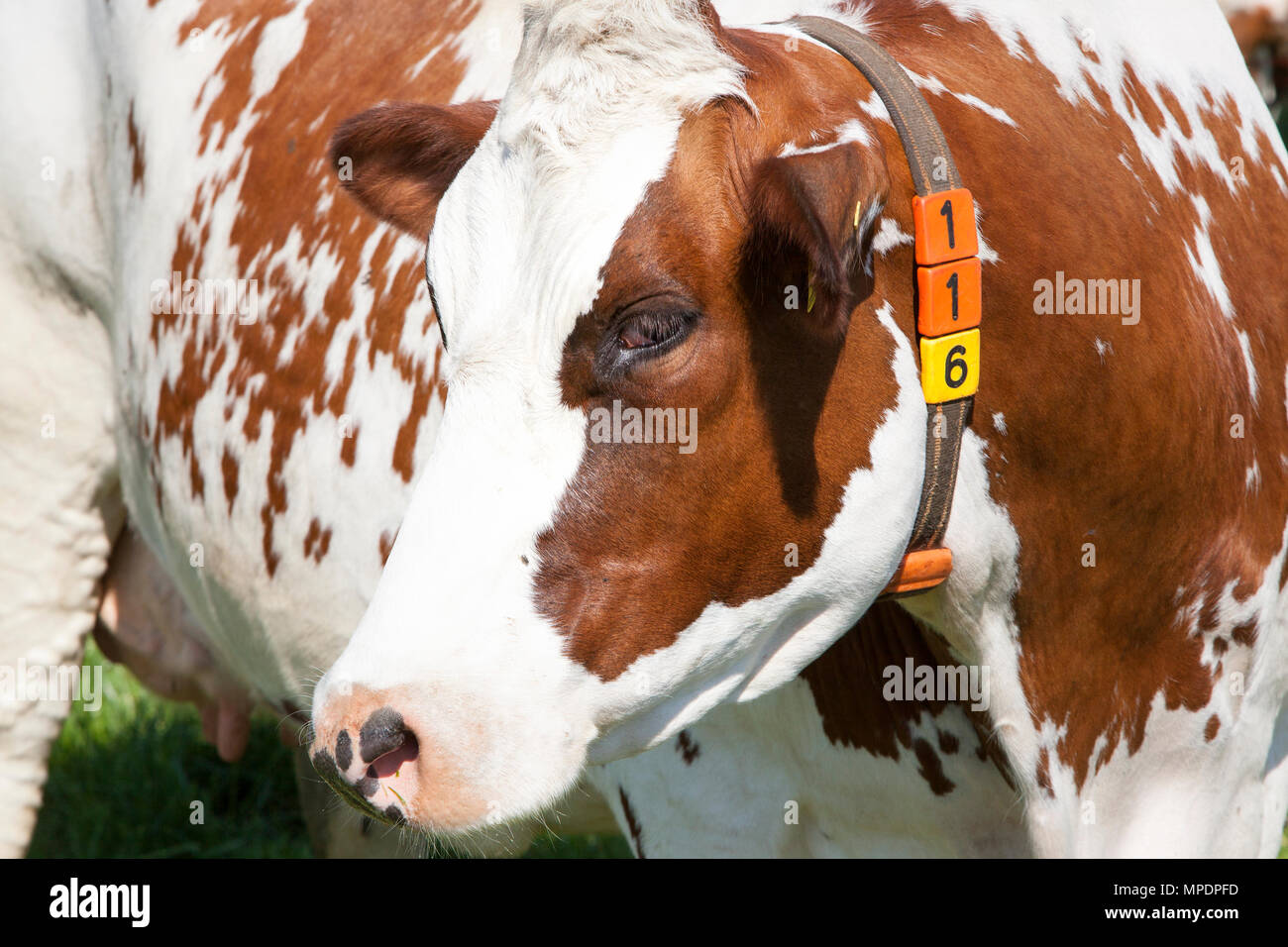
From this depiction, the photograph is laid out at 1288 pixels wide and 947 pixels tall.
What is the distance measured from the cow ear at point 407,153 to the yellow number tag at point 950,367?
2.59 ft

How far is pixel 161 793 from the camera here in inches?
206

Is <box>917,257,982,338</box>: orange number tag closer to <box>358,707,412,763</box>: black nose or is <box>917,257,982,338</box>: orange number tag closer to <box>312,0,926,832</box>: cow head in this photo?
<box>312,0,926,832</box>: cow head

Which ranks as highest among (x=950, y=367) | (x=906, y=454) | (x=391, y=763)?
(x=950, y=367)

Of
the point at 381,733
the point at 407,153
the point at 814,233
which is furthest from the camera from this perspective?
the point at 407,153

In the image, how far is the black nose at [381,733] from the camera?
1726 millimetres

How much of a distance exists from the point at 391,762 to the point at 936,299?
34.9 inches

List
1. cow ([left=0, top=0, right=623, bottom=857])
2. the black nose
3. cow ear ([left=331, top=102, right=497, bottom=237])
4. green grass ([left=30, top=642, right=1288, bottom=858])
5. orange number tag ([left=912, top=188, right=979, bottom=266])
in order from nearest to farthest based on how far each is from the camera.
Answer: the black nose, orange number tag ([left=912, top=188, right=979, bottom=266]), cow ear ([left=331, top=102, right=497, bottom=237]), cow ([left=0, top=0, right=623, bottom=857]), green grass ([left=30, top=642, right=1288, bottom=858])

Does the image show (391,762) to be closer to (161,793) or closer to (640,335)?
(640,335)

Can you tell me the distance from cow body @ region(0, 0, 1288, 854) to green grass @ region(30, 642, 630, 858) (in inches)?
71.3

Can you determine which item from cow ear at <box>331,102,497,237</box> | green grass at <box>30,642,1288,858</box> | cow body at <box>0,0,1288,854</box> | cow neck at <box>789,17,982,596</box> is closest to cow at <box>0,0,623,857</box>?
cow body at <box>0,0,1288,854</box>

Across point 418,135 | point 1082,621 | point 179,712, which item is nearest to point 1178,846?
point 1082,621

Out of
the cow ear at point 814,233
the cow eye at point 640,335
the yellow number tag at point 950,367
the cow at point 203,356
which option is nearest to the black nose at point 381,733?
the cow eye at point 640,335

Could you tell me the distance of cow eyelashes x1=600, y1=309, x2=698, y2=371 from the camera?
5.72 feet

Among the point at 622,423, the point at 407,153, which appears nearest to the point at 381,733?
the point at 622,423
